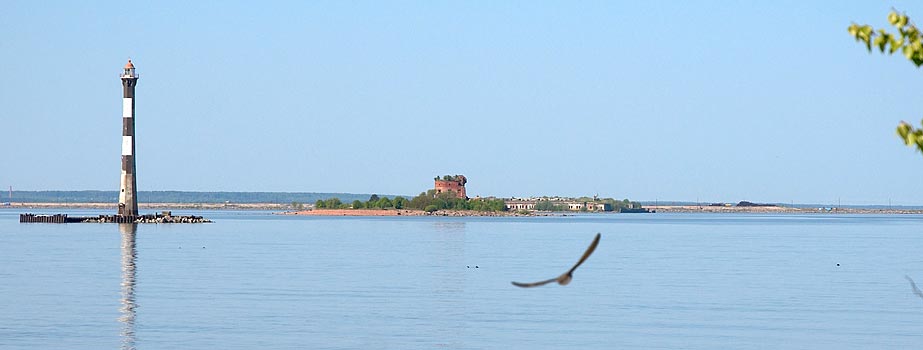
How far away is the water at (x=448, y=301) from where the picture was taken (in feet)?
85.1

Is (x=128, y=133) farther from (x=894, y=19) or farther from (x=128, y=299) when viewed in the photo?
(x=894, y=19)

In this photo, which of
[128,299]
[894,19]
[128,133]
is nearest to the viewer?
[894,19]

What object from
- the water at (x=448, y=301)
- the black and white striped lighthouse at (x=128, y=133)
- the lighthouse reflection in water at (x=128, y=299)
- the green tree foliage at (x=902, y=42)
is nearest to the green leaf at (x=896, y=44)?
the green tree foliage at (x=902, y=42)

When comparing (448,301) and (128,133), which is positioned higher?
(128,133)

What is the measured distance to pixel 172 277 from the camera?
4325 cm

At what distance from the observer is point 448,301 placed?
1363 inches

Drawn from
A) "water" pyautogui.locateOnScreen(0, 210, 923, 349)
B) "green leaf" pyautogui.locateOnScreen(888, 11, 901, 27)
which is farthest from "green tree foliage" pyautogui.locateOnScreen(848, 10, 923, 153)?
"water" pyautogui.locateOnScreen(0, 210, 923, 349)

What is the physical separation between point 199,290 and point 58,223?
314 feet

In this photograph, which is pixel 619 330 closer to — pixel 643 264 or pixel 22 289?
pixel 22 289

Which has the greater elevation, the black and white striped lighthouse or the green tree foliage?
the black and white striped lighthouse

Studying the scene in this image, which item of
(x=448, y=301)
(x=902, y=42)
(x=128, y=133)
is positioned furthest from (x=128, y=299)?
(x=128, y=133)

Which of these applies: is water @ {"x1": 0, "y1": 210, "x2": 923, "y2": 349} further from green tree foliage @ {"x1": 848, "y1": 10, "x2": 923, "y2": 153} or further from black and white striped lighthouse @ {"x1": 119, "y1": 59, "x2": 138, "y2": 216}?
black and white striped lighthouse @ {"x1": 119, "y1": 59, "x2": 138, "y2": 216}

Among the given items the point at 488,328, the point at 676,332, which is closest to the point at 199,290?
the point at 488,328

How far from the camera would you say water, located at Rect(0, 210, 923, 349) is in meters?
25.9
